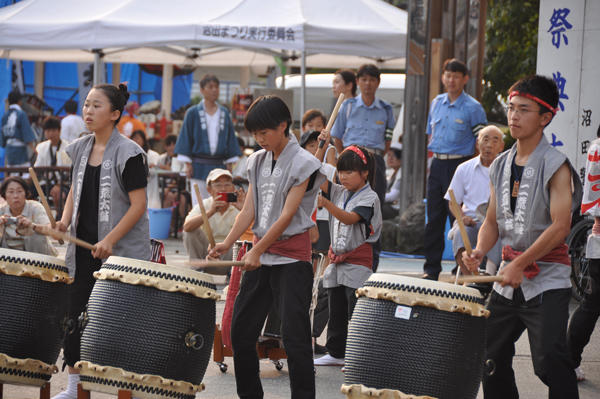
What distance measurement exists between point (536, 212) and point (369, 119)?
13.4 feet

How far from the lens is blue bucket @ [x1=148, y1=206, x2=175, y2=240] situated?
34.0ft

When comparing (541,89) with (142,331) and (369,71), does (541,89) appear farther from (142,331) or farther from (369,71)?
(369,71)

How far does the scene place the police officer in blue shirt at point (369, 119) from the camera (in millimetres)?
7234

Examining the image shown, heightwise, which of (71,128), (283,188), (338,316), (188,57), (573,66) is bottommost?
(338,316)

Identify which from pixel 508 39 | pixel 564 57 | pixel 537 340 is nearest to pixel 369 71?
pixel 564 57

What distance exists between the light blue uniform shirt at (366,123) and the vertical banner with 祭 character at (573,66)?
172cm

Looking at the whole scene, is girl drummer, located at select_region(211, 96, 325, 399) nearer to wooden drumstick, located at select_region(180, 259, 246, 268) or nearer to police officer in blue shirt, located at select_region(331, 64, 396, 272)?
wooden drumstick, located at select_region(180, 259, 246, 268)

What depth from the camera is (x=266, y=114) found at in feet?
11.9

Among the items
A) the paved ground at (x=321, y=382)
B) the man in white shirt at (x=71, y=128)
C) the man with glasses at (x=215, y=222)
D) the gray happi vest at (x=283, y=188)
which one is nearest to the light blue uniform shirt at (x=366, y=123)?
the man with glasses at (x=215, y=222)

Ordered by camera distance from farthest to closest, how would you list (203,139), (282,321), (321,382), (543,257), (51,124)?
(51,124) < (203,139) < (321,382) < (282,321) < (543,257)

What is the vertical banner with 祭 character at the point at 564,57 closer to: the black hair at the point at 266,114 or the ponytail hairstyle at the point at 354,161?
the ponytail hairstyle at the point at 354,161

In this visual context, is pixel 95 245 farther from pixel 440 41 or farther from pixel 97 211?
pixel 440 41

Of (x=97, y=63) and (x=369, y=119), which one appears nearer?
(x=369, y=119)

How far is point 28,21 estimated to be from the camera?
390 inches
